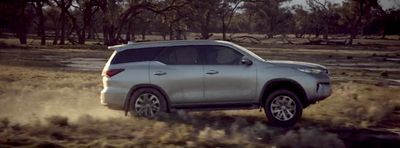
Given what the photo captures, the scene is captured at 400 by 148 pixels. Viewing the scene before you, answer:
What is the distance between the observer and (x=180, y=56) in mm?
11719

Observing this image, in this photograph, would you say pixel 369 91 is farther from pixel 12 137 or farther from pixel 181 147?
pixel 12 137

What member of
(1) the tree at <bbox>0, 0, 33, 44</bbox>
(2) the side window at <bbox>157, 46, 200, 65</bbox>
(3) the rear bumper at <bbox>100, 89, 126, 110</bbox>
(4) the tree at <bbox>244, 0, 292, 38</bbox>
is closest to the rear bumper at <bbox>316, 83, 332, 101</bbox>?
(2) the side window at <bbox>157, 46, 200, 65</bbox>

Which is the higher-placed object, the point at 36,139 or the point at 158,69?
the point at 158,69

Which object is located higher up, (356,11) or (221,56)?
(356,11)

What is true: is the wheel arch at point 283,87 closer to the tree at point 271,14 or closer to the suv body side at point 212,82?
the suv body side at point 212,82

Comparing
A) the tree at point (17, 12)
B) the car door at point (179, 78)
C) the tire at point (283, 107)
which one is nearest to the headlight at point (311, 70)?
the tire at point (283, 107)

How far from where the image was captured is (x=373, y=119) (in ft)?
39.2

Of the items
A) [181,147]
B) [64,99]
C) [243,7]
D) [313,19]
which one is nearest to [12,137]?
[181,147]

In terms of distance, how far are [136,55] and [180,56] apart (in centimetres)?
86

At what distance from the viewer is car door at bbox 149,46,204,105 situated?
11453 millimetres

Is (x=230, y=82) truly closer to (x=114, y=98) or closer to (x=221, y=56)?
(x=221, y=56)

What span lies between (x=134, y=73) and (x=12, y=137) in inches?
116

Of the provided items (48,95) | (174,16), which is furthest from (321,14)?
(48,95)

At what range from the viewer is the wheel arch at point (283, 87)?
37.0 ft
